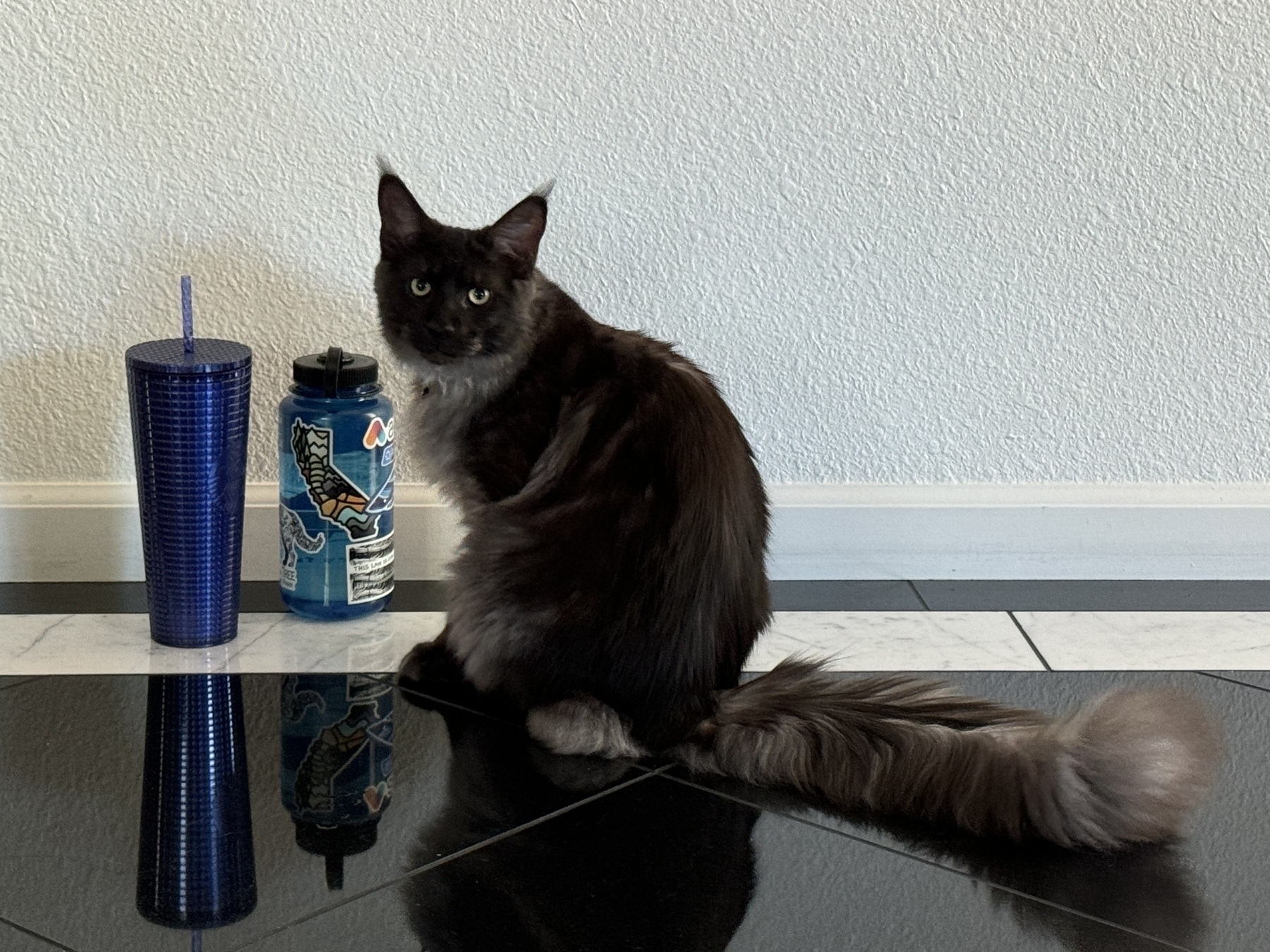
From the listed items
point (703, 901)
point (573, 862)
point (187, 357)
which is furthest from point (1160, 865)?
point (187, 357)

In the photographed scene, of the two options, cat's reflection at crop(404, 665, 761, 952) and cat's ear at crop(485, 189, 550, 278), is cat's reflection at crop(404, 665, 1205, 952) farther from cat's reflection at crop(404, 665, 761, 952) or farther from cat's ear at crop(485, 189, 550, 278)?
cat's ear at crop(485, 189, 550, 278)

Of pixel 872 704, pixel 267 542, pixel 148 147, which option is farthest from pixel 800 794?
pixel 148 147

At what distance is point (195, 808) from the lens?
148 centimetres

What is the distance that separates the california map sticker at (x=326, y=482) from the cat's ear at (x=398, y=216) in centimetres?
35

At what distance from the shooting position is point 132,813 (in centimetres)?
147

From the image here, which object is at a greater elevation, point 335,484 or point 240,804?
point 335,484

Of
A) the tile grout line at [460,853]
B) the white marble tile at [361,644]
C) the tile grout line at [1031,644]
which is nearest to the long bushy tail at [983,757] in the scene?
the tile grout line at [460,853]

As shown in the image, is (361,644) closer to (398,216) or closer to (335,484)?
(335,484)

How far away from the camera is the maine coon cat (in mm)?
1435

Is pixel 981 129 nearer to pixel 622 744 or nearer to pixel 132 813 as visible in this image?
pixel 622 744

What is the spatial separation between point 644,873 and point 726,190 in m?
1.16

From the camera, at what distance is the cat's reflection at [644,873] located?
4.23ft

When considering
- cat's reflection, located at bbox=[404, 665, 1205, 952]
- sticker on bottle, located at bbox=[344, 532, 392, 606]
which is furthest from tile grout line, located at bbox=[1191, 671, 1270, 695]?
sticker on bottle, located at bbox=[344, 532, 392, 606]

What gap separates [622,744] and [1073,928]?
0.55 metres
